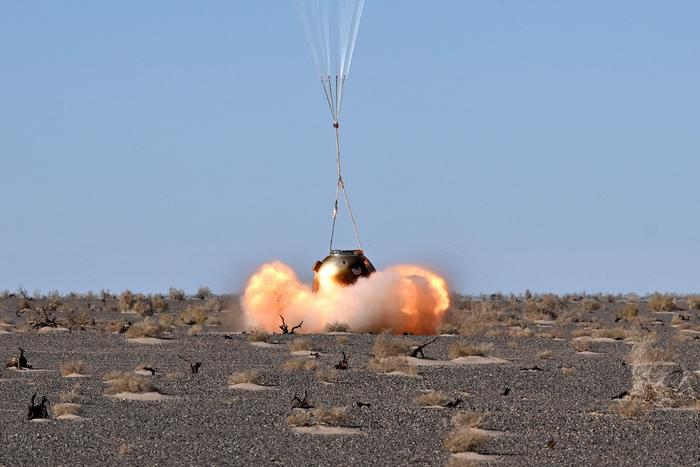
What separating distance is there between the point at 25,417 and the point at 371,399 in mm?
6529

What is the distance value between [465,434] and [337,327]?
24962mm

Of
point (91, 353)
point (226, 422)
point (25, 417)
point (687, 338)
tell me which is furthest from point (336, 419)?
point (687, 338)

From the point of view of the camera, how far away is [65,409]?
24.2 m

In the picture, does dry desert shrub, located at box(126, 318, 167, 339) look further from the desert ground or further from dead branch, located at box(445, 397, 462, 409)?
dead branch, located at box(445, 397, 462, 409)

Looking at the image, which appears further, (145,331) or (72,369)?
(145,331)

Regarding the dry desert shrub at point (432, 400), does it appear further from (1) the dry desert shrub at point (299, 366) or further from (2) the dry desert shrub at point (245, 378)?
(1) the dry desert shrub at point (299, 366)

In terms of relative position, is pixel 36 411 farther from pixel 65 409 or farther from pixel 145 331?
pixel 145 331

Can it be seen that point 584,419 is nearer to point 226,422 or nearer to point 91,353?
point 226,422

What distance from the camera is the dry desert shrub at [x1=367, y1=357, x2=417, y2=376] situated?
3155cm

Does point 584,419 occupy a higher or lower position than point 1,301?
lower

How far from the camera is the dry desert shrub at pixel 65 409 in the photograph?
24.2 metres

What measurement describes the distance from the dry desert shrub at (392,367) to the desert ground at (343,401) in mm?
66

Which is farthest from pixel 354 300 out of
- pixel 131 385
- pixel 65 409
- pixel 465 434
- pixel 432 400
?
pixel 465 434

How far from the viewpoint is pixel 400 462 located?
770 inches
